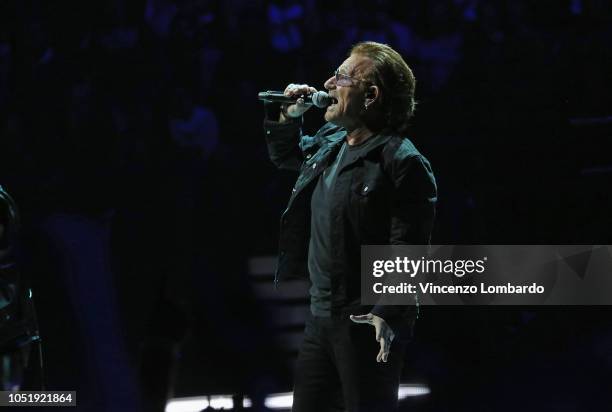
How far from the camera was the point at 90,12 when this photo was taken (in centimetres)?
386

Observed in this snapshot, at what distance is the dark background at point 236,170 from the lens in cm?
380

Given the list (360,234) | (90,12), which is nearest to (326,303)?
(360,234)

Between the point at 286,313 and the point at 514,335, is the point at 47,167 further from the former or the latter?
the point at 514,335

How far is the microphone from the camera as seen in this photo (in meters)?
2.65

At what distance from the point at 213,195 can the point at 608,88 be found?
74.9 inches

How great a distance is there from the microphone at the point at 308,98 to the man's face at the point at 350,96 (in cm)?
2

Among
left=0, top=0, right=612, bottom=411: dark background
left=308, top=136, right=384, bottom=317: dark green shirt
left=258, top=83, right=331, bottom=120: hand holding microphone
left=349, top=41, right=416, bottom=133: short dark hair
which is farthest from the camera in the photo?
left=0, top=0, right=612, bottom=411: dark background

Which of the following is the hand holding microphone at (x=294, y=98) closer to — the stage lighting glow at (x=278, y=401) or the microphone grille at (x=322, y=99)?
the microphone grille at (x=322, y=99)

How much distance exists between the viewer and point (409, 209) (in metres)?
2.45

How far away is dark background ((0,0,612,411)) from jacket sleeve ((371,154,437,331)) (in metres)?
1.50

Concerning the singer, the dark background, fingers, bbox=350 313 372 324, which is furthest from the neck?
the dark background

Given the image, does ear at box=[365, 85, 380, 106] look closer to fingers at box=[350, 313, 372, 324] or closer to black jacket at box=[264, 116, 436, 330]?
black jacket at box=[264, 116, 436, 330]

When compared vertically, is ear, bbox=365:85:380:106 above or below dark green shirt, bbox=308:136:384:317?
above

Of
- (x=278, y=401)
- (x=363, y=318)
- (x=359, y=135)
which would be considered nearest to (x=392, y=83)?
(x=359, y=135)
